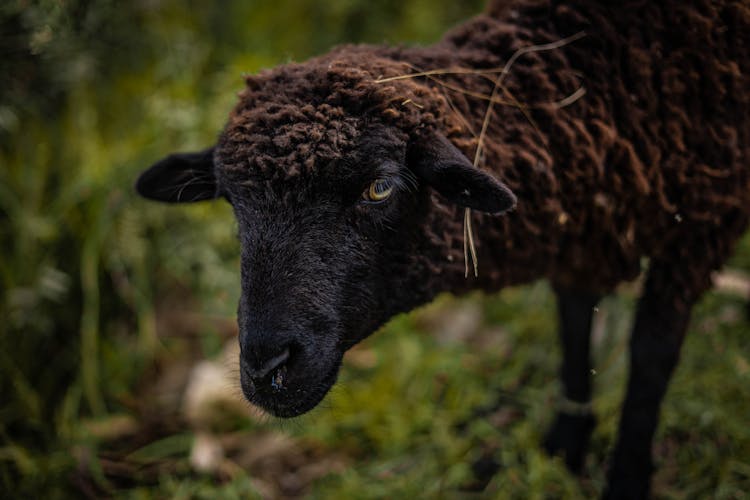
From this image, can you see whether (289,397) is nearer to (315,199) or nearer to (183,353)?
(315,199)

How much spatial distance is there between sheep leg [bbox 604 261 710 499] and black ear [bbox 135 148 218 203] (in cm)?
206

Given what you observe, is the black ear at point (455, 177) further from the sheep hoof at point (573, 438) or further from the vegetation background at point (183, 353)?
the sheep hoof at point (573, 438)

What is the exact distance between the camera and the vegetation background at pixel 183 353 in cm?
344

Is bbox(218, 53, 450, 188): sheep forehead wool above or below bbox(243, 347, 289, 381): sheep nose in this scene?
above

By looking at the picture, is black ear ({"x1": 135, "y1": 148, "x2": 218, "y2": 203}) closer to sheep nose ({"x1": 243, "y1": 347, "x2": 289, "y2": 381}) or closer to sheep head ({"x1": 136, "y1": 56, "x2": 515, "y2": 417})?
sheep head ({"x1": 136, "y1": 56, "x2": 515, "y2": 417})

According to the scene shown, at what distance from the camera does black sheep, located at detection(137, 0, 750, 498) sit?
2.02 metres

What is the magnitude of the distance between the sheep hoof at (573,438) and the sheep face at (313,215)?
188 centimetres

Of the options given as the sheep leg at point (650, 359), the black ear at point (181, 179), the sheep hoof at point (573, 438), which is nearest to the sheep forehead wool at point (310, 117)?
the black ear at point (181, 179)

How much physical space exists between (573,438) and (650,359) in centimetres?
91

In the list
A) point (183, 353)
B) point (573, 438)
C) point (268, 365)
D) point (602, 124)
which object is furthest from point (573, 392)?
point (183, 353)

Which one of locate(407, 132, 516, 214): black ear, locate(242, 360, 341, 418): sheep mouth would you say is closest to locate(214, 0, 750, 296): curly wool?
locate(407, 132, 516, 214): black ear

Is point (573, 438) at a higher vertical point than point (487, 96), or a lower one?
lower

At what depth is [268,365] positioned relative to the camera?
1.97 metres

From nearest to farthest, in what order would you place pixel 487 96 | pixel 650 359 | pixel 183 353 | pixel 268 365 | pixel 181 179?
pixel 268 365 < pixel 487 96 < pixel 181 179 < pixel 650 359 < pixel 183 353
